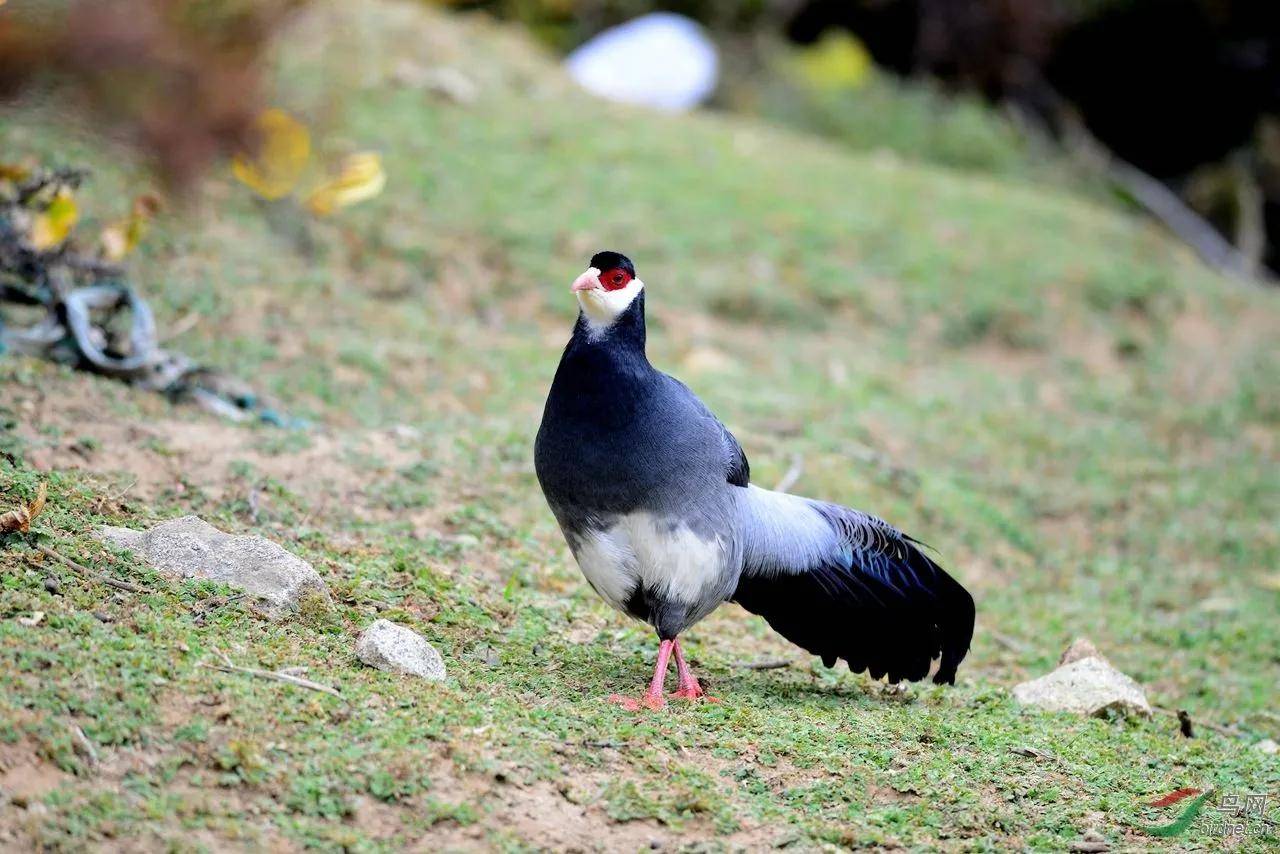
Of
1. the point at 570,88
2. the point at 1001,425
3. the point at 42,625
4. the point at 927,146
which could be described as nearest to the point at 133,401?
the point at 42,625

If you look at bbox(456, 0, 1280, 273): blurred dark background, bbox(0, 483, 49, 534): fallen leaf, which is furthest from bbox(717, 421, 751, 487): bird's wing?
bbox(456, 0, 1280, 273): blurred dark background

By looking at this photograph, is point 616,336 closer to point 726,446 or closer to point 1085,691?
point 726,446

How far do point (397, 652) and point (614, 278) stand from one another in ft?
3.89

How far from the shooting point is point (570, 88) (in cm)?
1084

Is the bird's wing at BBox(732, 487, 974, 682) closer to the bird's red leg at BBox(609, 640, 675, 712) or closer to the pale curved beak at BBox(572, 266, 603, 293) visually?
the bird's red leg at BBox(609, 640, 675, 712)

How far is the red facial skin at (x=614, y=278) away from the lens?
389 cm

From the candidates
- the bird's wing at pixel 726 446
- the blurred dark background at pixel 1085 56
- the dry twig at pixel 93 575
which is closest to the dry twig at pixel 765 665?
the bird's wing at pixel 726 446

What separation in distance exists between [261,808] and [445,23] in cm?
925

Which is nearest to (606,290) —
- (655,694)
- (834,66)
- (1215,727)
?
(655,694)

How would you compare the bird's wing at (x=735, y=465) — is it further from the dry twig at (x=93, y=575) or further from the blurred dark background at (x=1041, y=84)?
the blurred dark background at (x=1041, y=84)

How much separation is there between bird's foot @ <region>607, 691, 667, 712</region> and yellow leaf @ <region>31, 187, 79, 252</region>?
3002 millimetres

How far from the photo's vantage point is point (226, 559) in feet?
12.5

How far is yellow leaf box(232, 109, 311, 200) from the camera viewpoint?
2.65 metres

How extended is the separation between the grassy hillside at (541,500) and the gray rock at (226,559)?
0.09m
